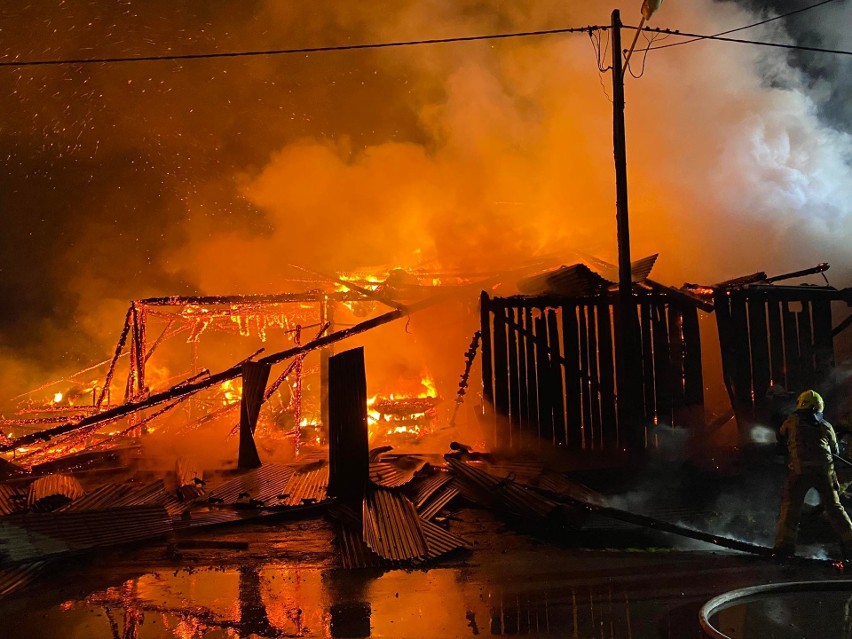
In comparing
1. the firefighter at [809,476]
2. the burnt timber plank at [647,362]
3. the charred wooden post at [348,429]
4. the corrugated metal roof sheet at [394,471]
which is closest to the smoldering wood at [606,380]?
the burnt timber plank at [647,362]

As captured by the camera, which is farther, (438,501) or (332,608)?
(438,501)

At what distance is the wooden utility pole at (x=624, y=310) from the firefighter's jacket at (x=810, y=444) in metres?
2.33

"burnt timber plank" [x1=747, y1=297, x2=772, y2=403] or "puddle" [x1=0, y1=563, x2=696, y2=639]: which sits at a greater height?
"burnt timber plank" [x1=747, y1=297, x2=772, y2=403]

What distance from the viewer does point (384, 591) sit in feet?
17.0

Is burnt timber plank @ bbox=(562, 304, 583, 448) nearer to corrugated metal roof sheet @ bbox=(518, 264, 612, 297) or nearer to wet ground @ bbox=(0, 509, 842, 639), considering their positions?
corrugated metal roof sheet @ bbox=(518, 264, 612, 297)

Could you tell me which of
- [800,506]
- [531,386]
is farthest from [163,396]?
[800,506]

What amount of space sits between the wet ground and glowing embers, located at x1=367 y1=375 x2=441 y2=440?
787cm

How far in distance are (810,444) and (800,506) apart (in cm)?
68

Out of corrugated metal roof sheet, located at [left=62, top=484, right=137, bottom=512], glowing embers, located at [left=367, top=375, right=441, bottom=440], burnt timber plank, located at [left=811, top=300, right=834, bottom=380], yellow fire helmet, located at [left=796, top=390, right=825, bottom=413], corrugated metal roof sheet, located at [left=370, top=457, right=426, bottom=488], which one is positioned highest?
burnt timber plank, located at [left=811, top=300, right=834, bottom=380]

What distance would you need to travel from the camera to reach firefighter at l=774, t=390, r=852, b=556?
6066 mm

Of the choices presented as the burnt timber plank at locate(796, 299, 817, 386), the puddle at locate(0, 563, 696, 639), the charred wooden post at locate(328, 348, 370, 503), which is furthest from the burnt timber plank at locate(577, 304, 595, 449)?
the puddle at locate(0, 563, 696, 639)

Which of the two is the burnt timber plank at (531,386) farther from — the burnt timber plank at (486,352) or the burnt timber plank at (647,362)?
the burnt timber plank at (647,362)

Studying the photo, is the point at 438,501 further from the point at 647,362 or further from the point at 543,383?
the point at 647,362

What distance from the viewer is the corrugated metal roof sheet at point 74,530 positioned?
5730 millimetres
